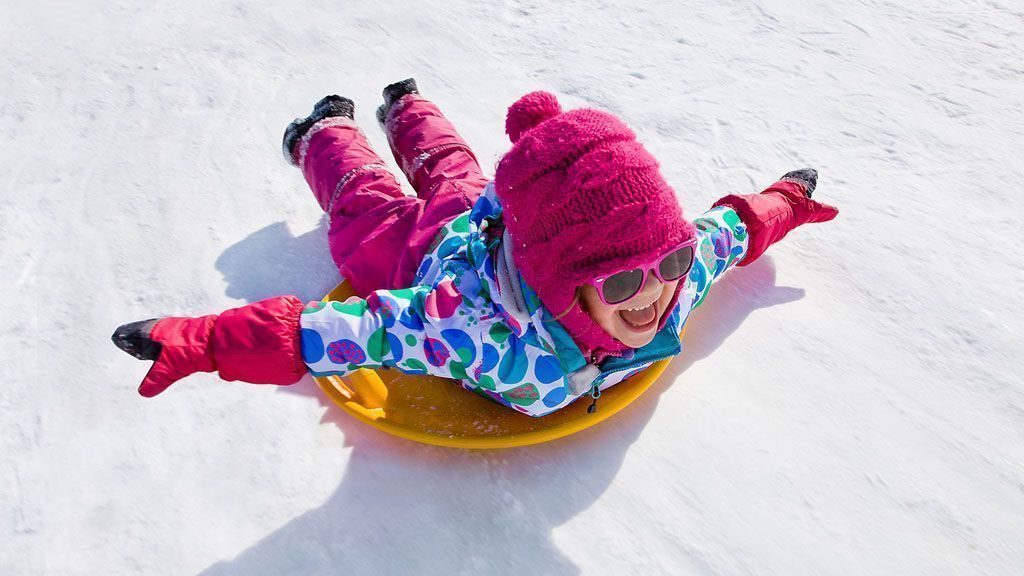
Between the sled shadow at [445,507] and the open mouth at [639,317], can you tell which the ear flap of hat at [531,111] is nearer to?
the open mouth at [639,317]

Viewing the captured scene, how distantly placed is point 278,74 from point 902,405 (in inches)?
73.8

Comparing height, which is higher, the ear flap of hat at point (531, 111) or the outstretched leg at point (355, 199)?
the ear flap of hat at point (531, 111)

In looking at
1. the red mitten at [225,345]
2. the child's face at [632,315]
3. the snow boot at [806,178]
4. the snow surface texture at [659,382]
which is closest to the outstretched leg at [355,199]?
the snow surface texture at [659,382]

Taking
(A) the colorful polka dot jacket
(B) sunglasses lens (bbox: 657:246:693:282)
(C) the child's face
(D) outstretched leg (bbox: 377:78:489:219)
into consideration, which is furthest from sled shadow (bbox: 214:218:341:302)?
(B) sunglasses lens (bbox: 657:246:693:282)

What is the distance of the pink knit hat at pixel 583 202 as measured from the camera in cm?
126

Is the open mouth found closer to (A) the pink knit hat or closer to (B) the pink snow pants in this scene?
(A) the pink knit hat

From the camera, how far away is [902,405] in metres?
1.64

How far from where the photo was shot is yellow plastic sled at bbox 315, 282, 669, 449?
1558 millimetres

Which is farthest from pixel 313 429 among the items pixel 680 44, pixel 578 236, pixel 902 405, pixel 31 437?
pixel 680 44

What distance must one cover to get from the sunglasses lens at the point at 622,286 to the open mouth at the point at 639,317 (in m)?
0.08

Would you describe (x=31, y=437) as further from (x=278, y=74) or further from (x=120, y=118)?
(x=278, y=74)

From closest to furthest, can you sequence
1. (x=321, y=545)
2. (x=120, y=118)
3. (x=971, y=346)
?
(x=321, y=545)
(x=971, y=346)
(x=120, y=118)

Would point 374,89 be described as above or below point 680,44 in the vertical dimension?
below

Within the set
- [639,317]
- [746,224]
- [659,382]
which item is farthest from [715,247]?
[639,317]
